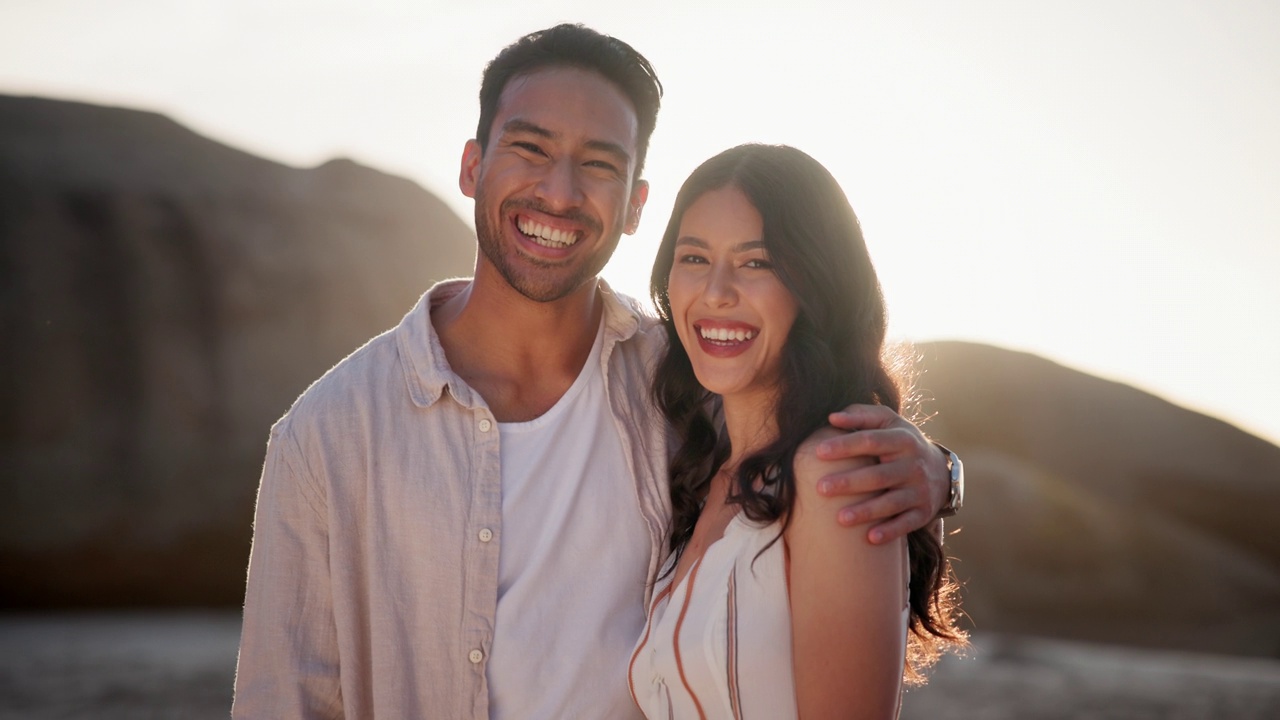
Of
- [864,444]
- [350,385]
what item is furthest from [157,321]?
[864,444]

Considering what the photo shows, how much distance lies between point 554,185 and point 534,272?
0.93 ft

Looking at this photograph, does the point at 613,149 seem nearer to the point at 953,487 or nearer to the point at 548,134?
the point at 548,134

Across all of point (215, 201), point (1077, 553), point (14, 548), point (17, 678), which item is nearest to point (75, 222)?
point (215, 201)

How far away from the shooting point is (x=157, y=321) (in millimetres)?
18000

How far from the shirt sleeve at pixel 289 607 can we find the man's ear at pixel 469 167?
42.8 inches

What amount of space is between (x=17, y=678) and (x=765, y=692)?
9.99 m

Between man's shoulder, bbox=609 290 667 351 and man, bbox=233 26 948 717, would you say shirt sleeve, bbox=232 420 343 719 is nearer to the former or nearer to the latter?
man, bbox=233 26 948 717

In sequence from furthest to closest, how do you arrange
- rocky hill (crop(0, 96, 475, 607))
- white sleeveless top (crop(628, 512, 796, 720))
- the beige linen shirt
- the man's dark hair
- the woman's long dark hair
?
rocky hill (crop(0, 96, 475, 607)) → the man's dark hair → the beige linen shirt → the woman's long dark hair → white sleeveless top (crop(628, 512, 796, 720))

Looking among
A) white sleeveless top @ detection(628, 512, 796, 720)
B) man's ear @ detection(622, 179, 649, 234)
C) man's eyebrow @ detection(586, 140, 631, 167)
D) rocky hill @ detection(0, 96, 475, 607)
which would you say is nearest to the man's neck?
man's ear @ detection(622, 179, 649, 234)

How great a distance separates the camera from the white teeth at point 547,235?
3.44 m

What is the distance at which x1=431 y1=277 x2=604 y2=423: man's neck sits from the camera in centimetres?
346

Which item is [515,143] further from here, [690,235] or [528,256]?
[690,235]

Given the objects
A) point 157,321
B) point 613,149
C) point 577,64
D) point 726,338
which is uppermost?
point 577,64

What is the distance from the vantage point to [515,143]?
138 inches
